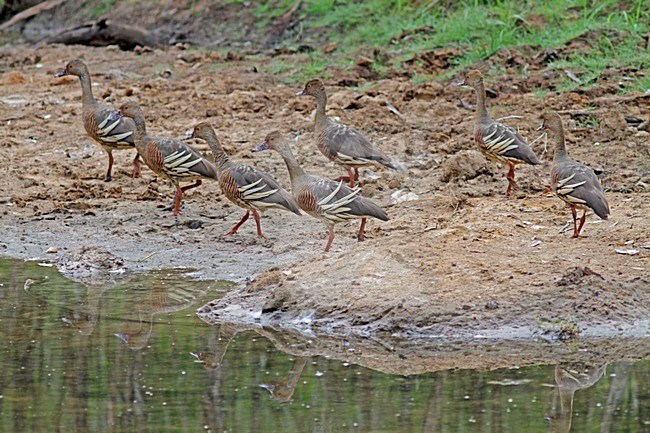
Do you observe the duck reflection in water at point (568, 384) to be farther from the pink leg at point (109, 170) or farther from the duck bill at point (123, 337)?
the pink leg at point (109, 170)

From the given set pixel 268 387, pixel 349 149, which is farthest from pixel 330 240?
pixel 268 387

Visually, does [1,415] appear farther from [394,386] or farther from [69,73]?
[69,73]

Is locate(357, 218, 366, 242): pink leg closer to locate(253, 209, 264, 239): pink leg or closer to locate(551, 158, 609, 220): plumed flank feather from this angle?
locate(253, 209, 264, 239): pink leg

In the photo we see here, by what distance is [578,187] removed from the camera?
9.49 m

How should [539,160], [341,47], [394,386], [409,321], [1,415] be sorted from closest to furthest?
[1,415]
[394,386]
[409,321]
[539,160]
[341,47]

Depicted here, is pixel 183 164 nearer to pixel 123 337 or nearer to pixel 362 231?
pixel 362 231

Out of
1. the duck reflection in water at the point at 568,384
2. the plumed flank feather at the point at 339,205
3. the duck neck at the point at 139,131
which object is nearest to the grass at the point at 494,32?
the duck neck at the point at 139,131

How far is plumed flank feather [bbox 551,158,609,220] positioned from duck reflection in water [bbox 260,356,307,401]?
3.16 metres

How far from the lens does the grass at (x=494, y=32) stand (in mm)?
14625

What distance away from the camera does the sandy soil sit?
8.27 metres

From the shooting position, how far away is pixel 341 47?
18312mm

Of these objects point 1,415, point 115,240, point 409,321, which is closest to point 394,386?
point 409,321

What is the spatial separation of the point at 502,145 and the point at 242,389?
5211 millimetres

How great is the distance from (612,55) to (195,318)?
320 inches
